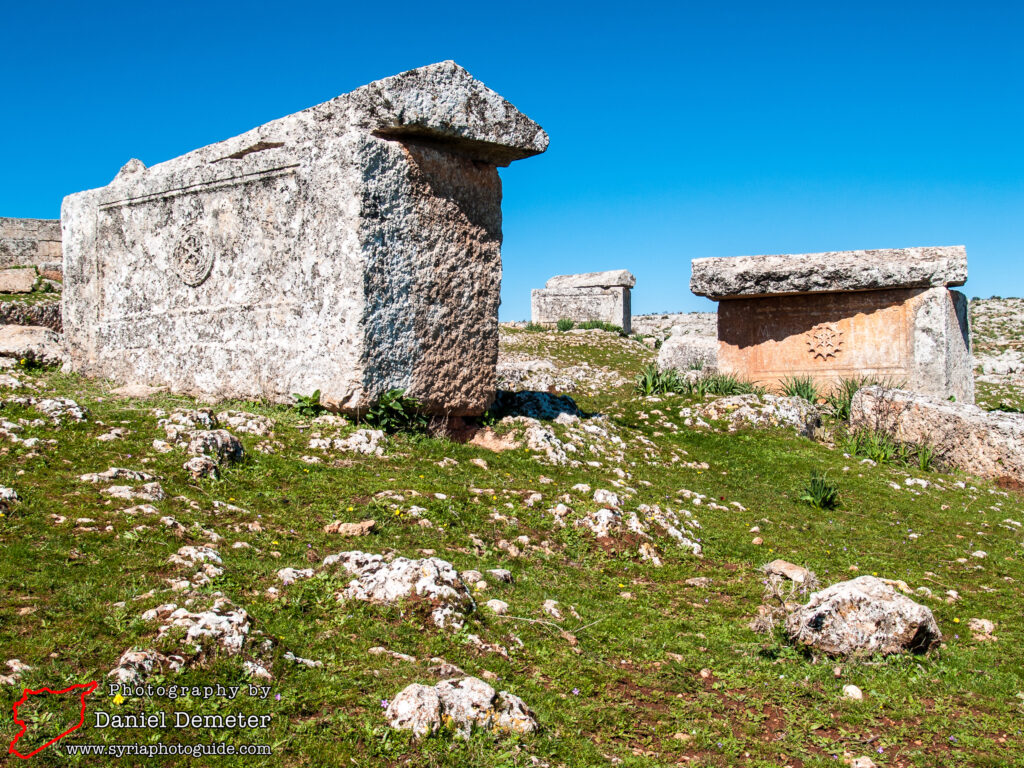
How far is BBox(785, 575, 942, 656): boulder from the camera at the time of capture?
3936mm

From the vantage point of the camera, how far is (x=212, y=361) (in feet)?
25.2

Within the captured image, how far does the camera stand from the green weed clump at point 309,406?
695 cm

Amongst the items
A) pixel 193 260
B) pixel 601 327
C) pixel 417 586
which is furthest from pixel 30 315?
pixel 601 327

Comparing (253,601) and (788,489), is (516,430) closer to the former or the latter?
(788,489)

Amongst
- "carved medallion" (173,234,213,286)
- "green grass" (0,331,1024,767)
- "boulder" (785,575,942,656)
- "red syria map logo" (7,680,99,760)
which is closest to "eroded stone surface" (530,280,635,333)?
"carved medallion" (173,234,213,286)

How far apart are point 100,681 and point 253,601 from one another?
87 cm

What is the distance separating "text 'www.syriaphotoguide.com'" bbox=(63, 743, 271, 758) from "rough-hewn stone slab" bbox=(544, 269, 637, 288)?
66.0 ft

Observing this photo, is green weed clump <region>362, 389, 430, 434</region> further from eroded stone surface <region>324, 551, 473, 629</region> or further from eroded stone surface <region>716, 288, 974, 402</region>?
eroded stone surface <region>716, 288, 974, 402</region>

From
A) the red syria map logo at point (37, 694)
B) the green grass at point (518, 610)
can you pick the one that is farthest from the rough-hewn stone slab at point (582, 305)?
→ the red syria map logo at point (37, 694)

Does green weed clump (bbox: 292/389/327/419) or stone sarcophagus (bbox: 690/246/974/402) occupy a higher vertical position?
stone sarcophagus (bbox: 690/246/974/402)

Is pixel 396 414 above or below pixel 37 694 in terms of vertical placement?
above

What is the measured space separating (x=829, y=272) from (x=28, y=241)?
1854cm

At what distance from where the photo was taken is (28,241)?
19.9m

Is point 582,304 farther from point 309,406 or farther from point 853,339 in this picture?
point 309,406
